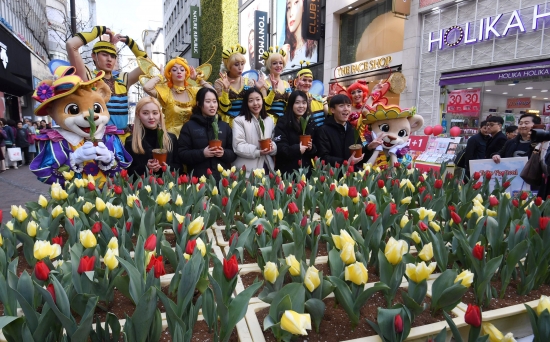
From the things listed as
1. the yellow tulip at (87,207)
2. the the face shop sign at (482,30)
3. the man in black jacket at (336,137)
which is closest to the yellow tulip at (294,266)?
the yellow tulip at (87,207)

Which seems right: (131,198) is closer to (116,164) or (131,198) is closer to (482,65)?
(116,164)

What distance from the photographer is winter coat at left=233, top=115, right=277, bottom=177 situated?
3.33 meters

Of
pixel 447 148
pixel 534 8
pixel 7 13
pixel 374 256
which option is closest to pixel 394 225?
pixel 374 256

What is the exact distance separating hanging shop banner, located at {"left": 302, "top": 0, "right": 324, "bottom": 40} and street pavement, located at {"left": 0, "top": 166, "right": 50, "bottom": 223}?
36.5 ft

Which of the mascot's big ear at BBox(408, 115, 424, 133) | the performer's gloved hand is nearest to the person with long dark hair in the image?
the mascot's big ear at BBox(408, 115, 424, 133)

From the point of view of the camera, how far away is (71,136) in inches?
110

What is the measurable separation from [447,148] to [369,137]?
2.71 m

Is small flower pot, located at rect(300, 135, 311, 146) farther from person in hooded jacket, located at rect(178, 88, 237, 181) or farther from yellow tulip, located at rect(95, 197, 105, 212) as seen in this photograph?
yellow tulip, located at rect(95, 197, 105, 212)

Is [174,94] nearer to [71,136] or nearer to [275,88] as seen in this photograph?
[275,88]

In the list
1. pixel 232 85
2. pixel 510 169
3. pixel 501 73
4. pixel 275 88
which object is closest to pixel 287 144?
pixel 275 88

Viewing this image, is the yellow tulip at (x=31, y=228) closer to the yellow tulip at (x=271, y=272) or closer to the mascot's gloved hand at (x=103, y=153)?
the yellow tulip at (x=271, y=272)

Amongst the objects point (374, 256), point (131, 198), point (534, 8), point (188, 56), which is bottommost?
point (374, 256)

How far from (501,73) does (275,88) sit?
692cm

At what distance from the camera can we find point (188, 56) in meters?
36.4
